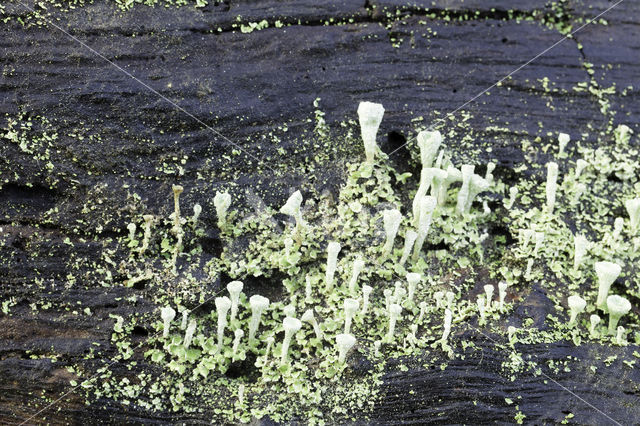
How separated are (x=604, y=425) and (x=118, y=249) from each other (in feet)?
10.2

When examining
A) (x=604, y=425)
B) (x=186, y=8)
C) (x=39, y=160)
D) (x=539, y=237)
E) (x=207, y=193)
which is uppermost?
(x=186, y=8)

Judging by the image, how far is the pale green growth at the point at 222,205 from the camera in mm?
4461

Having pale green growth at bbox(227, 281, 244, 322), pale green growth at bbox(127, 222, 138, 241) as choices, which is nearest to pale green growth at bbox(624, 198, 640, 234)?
pale green growth at bbox(227, 281, 244, 322)

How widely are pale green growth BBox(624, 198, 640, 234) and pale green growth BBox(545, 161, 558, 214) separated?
A: 20.4 inches

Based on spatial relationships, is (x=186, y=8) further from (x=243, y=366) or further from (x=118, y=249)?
(x=243, y=366)

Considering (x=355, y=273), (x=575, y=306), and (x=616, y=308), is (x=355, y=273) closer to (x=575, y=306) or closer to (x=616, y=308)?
(x=575, y=306)

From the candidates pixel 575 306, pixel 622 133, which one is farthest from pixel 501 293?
pixel 622 133

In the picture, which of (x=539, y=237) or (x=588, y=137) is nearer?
(x=539, y=237)

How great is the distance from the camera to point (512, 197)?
16.0 ft

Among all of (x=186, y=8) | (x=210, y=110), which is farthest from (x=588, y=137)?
(x=186, y=8)

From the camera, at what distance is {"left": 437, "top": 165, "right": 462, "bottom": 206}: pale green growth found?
15.3 feet

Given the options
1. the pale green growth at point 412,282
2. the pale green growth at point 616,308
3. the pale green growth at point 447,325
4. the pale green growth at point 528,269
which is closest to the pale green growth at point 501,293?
the pale green growth at point 528,269

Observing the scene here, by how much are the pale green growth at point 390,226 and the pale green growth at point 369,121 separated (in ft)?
1.91

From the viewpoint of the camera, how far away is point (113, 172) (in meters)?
4.60
